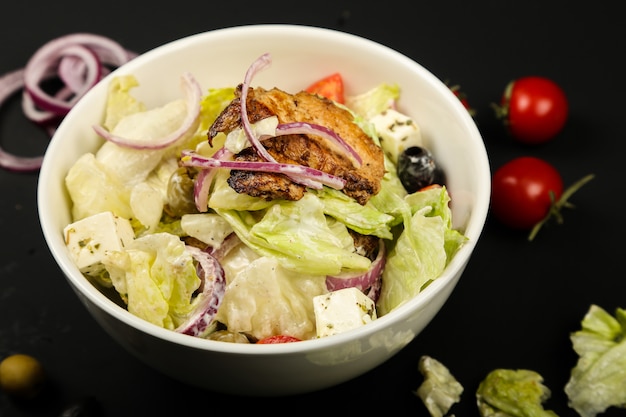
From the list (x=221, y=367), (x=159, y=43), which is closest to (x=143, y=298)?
(x=221, y=367)

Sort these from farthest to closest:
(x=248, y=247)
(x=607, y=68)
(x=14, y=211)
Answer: (x=607, y=68), (x=14, y=211), (x=248, y=247)

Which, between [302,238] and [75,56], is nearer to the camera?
[302,238]

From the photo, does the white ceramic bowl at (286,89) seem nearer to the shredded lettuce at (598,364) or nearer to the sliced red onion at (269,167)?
the sliced red onion at (269,167)

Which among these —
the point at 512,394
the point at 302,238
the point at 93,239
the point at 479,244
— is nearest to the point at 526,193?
the point at 479,244

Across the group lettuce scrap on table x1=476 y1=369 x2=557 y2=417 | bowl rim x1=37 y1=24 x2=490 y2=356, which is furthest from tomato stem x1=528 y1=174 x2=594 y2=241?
bowl rim x1=37 y1=24 x2=490 y2=356

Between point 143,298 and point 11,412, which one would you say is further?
point 11,412

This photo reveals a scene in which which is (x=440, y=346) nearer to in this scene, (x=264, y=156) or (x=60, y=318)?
(x=264, y=156)

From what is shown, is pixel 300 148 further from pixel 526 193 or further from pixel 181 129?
pixel 526 193

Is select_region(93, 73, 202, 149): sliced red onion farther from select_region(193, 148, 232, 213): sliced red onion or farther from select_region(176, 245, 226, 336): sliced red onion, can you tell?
select_region(176, 245, 226, 336): sliced red onion
